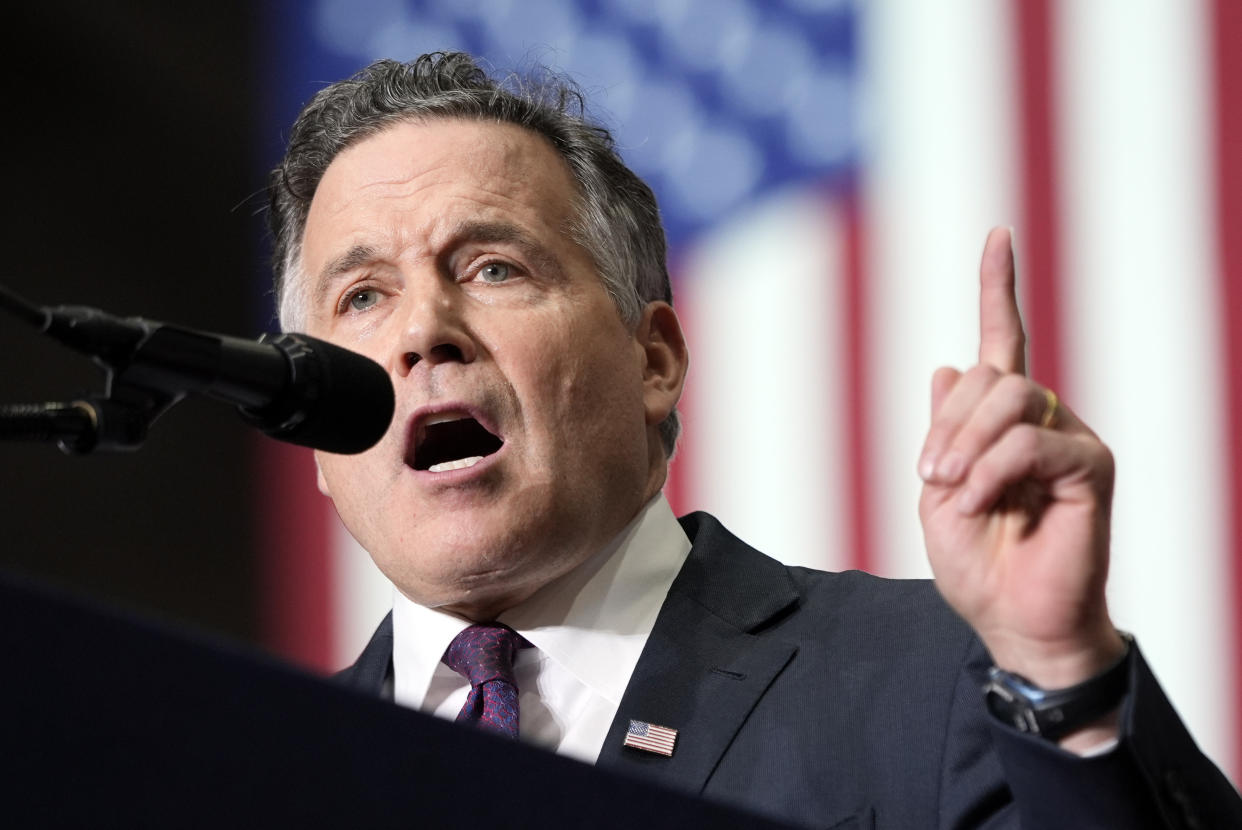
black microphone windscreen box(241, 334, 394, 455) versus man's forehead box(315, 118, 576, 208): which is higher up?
man's forehead box(315, 118, 576, 208)

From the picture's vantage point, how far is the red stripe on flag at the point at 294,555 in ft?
10.8

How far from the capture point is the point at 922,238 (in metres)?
2.50

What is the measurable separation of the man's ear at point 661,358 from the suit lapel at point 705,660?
0.18m

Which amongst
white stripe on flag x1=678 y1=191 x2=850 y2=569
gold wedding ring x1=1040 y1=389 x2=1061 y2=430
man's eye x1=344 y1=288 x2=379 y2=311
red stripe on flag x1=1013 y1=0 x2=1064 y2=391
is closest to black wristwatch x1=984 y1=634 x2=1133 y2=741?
gold wedding ring x1=1040 y1=389 x2=1061 y2=430

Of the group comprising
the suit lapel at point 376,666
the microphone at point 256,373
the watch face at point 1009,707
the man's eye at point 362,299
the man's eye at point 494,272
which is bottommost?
the suit lapel at point 376,666

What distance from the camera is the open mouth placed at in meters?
1.73

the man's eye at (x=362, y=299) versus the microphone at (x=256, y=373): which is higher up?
the man's eye at (x=362, y=299)

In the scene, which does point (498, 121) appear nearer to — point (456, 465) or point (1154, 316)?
point (456, 465)

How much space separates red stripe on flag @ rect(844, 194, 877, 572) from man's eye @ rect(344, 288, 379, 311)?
41.6 inches

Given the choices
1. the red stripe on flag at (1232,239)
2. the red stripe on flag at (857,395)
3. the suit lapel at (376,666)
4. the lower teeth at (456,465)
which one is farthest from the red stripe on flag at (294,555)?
the red stripe on flag at (1232,239)

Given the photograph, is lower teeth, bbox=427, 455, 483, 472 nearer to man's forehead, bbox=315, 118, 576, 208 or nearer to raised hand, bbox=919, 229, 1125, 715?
man's forehead, bbox=315, 118, 576, 208

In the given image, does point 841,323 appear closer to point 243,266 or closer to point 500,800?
point 243,266

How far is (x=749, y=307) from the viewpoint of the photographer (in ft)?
8.96

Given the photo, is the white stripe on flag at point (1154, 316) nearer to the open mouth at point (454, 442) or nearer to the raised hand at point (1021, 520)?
the open mouth at point (454, 442)
